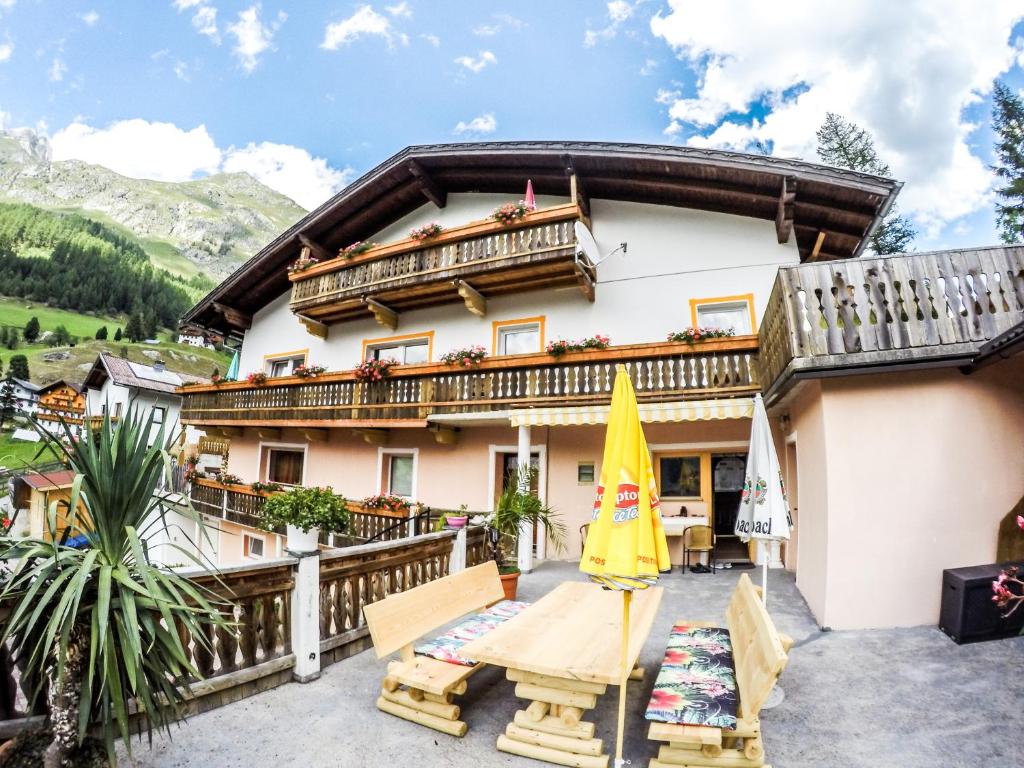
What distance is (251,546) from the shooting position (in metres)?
17.0

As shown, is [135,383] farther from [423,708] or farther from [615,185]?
[423,708]

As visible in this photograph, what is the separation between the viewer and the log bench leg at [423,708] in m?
4.00

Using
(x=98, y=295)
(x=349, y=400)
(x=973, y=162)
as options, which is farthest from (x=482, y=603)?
(x=98, y=295)

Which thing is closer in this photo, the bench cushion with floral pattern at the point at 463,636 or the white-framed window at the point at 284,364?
the bench cushion with floral pattern at the point at 463,636

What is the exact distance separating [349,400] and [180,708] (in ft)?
32.2

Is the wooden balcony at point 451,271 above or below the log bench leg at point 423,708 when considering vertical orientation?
above

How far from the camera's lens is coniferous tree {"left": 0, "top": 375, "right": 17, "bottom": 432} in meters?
43.0

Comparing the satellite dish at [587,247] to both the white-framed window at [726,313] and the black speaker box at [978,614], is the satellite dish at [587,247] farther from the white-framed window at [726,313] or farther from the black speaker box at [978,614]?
the black speaker box at [978,614]

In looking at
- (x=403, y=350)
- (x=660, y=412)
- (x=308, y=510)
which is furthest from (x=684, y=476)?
(x=403, y=350)

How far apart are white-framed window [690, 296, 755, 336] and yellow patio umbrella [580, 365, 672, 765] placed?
28.0 ft

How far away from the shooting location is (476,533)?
877 centimetres

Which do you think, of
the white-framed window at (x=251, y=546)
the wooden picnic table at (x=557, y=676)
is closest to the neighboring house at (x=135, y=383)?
the white-framed window at (x=251, y=546)

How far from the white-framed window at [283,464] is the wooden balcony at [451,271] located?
439 cm

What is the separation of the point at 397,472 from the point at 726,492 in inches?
321
